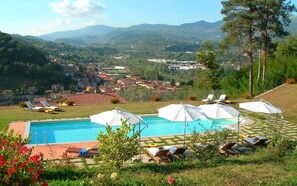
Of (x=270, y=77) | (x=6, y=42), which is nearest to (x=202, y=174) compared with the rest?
(x=270, y=77)

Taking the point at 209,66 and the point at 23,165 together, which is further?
the point at 209,66

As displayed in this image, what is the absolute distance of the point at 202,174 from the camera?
6980mm

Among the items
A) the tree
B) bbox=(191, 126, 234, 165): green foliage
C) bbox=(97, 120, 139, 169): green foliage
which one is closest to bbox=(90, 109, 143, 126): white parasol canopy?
bbox=(97, 120, 139, 169): green foliage

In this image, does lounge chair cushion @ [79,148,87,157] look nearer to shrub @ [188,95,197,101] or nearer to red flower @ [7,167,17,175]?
red flower @ [7,167,17,175]

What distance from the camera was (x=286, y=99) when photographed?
741 inches

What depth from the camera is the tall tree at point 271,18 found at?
69.9 ft

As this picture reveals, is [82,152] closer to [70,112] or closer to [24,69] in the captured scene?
[70,112]

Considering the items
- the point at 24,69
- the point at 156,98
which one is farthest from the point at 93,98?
the point at 24,69

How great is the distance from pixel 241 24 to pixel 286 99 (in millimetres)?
6297

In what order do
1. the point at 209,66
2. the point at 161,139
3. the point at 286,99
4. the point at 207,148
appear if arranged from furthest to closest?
the point at 209,66, the point at 286,99, the point at 161,139, the point at 207,148

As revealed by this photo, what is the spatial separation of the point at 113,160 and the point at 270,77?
19.7 m

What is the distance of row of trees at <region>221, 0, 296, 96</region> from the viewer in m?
21.4

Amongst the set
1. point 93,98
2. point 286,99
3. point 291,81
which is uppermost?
point 291,81

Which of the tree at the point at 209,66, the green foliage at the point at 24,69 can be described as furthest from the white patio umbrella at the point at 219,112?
the green foliage at the point at 24,69
